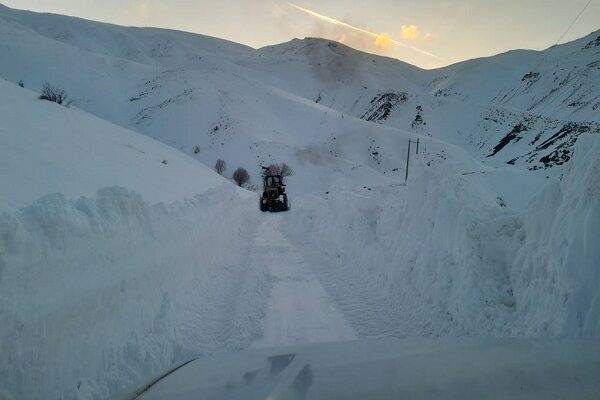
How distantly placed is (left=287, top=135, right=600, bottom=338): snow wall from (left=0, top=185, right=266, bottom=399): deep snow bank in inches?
100

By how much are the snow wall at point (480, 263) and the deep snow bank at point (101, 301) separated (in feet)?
8.37

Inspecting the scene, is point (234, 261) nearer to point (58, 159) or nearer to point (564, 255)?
point (58, 159)

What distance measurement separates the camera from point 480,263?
6.27m

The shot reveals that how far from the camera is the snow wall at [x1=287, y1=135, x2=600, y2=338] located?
4.49m

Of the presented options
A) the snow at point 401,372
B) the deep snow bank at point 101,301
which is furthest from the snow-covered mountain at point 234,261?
the snow at point 401,372

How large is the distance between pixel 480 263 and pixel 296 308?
3030 millimetres

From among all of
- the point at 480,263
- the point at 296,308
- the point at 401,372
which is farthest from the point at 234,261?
the point at 401,372

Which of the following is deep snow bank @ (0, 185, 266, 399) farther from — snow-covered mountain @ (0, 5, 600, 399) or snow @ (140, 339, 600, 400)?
snow @ (140, 339, 600, 400)

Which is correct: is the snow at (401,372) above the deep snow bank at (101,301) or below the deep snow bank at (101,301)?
above

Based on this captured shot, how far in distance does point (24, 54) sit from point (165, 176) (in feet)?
269

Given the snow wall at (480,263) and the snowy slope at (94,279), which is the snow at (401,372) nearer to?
the snowy slope at (94,279)

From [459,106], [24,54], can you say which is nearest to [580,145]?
[24,54]

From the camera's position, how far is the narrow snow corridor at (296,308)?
A: 19.5 ft

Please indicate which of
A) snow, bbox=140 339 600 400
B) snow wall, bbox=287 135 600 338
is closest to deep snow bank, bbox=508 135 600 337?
snow wall, bbox=287 135 600 338
